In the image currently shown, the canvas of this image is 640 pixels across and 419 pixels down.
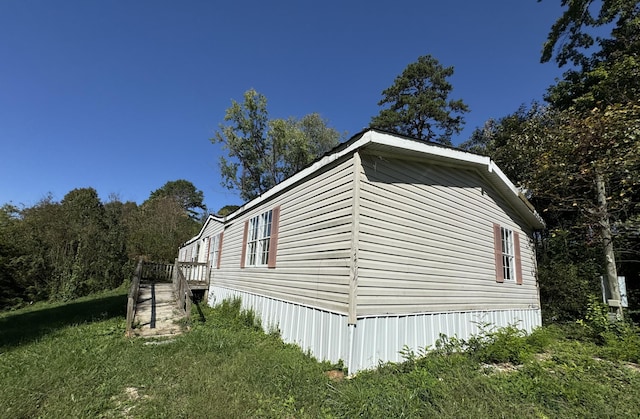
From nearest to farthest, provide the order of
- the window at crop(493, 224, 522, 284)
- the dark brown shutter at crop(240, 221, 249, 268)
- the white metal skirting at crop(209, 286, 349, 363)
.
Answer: the white metal skirting at crop(209, 286, 349, 363) < the window at crop(493, 224, 522, 284) < the dark brown shutter at crop(240, 221, 249, 268)

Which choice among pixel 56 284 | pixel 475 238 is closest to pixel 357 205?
pixel 475 238

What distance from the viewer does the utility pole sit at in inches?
289

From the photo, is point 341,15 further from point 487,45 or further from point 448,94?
point 448,94

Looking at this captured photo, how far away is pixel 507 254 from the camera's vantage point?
829cm

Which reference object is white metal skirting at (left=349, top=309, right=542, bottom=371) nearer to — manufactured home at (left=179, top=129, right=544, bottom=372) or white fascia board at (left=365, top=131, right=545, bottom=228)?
manufactured home at (left=179, top=129, right=544, bottom=372)

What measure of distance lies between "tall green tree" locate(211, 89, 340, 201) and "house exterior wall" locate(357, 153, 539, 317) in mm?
19250

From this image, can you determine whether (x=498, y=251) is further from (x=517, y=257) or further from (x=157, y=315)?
(x=157, y=315)

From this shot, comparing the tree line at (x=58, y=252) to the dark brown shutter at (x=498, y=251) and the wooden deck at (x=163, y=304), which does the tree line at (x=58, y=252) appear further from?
the dark brown shutter at (x=498, y=251)

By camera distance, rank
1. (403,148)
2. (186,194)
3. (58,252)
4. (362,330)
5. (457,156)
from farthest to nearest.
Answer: (186,194) < (58,252) < (457,156) < (403,148) < (362,330)

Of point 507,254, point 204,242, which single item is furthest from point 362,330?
point 204,242

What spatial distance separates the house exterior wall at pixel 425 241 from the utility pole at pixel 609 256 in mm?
2150

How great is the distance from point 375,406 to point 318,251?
9.08ft

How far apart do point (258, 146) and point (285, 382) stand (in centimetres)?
2382

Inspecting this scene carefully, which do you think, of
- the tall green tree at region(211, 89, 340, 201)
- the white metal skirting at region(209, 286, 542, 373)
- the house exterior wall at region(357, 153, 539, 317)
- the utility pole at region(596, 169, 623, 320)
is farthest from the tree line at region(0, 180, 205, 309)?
the utility pole at region(596, 169, 623, 320)
